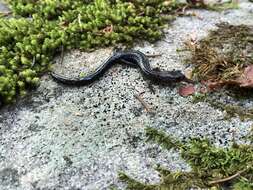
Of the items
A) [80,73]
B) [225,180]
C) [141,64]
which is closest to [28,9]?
[80,73]

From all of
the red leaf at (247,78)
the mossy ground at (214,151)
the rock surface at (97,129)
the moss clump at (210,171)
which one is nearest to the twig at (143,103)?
the rock surface at (97,129)

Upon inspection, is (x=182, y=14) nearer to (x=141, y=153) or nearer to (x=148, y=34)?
(x=148, y=34)

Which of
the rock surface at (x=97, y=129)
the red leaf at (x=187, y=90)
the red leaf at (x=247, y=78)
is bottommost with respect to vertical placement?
the rock surface at (x=97, y=129)

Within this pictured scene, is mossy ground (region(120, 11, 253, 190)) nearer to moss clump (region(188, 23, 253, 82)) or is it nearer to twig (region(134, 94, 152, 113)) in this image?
moss clump (region(188, 23, 253, 82))

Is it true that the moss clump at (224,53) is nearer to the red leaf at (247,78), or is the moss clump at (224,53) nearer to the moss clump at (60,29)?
the red leaf at (247,78)

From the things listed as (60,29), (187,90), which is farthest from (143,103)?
(60,29)

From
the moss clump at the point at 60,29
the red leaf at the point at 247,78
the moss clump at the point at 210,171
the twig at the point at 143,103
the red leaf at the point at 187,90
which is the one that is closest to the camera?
the moss clump at the point at 210,171

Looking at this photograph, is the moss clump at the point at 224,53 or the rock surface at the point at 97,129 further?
the moss clump at the point at 224,53
